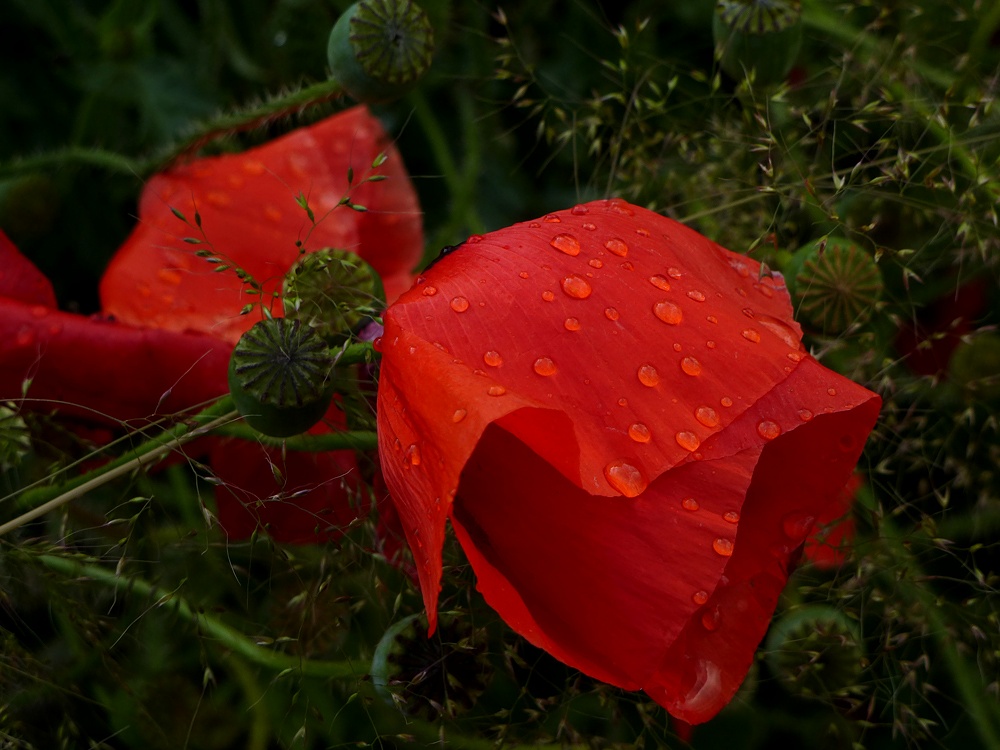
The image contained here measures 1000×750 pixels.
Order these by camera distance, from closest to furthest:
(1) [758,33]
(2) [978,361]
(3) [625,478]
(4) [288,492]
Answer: (3) [625,478] < (4) [288,492] < (1) [758,33] < (2) [978,361]

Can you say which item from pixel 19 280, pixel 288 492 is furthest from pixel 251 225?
pixel 288 492

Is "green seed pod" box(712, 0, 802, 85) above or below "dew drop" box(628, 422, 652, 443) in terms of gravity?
above

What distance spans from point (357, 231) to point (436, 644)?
0.43 meters

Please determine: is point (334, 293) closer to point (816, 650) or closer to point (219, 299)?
point (219, 299)

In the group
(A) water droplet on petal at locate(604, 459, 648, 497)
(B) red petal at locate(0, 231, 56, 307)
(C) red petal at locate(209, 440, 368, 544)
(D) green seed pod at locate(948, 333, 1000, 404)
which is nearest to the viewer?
(A) water droplet on petal at locate(604, 459, 648, 497)

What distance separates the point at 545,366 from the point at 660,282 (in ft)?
0.32

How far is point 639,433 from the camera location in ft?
1.90

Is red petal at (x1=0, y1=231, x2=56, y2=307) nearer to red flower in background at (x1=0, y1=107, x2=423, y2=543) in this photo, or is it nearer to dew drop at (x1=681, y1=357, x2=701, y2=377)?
red flower in background at (x1=0, y1=107, x2=423, y2=543)

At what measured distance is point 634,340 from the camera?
60cm

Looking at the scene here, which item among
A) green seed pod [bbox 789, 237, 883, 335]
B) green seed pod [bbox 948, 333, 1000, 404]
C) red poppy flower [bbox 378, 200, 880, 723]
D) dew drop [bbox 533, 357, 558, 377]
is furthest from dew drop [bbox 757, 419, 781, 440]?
green seed pod [bbox 948, 333, 1000, 404]

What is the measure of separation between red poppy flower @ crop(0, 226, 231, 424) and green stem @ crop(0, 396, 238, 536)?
8cm

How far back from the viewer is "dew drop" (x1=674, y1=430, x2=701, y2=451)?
0.58 m

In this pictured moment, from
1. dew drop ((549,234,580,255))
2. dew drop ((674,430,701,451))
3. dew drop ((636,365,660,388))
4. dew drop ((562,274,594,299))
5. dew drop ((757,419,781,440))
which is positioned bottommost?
dew drop ((757,419,781,440))

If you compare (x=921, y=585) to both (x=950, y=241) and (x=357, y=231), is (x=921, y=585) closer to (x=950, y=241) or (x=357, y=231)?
(x=950, y=241)
